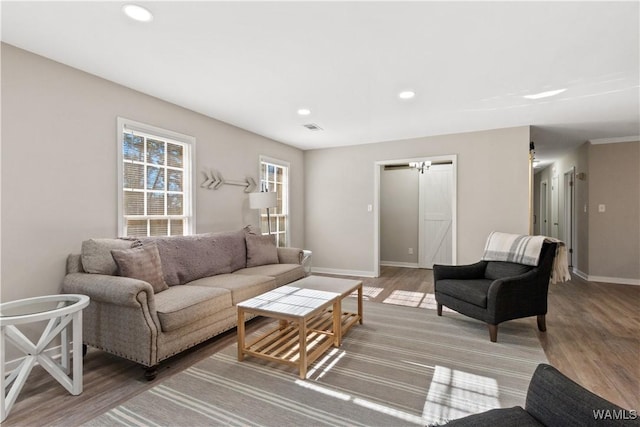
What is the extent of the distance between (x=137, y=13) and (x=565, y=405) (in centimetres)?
287

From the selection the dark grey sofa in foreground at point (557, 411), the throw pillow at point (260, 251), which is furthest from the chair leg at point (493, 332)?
the throw pillow at point (260, 251)

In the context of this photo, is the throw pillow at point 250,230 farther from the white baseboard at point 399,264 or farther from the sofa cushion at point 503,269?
the white baseboard at point 399,264

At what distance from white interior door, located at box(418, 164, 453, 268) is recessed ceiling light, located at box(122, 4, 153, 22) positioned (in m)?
5.54

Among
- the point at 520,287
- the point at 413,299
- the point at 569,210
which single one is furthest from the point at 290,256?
the point at 569,210

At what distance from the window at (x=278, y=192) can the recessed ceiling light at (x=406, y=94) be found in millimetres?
2463

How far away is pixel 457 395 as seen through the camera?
6.60 ft

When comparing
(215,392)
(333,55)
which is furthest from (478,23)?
(215,392)

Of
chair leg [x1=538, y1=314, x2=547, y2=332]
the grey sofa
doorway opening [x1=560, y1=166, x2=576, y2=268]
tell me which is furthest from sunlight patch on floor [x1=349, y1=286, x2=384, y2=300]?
doorway opening [x1=560, y1=166, x2=576, y2=268]

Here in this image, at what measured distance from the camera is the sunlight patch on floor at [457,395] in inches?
72.6

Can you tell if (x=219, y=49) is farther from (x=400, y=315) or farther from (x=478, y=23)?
(x=400, y=315)

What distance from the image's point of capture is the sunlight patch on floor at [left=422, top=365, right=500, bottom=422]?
6.05ft

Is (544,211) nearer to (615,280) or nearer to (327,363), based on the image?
(615,280)

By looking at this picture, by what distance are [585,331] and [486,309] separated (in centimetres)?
114

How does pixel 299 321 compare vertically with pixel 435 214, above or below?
below
